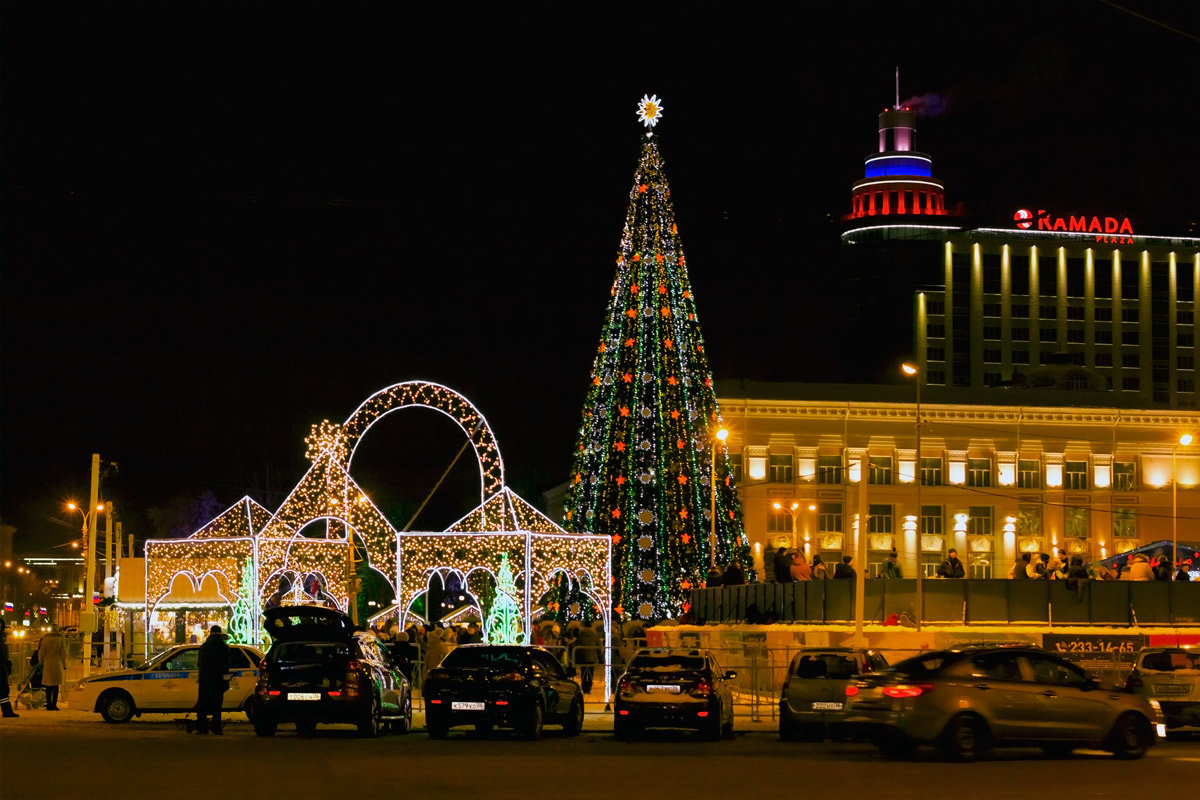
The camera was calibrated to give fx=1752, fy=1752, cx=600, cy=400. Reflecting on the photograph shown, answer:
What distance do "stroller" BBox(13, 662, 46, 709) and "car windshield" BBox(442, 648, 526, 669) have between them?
33.4 ft

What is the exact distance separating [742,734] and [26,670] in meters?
16.4

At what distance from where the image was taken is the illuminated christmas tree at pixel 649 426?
4856cm

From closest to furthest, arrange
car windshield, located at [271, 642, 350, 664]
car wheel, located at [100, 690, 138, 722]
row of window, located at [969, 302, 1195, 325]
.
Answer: car windshield, located at [271, 642, 350, 664], car wheel, located at [100, 690, 138, 722], row of window, located at [969, 302, 1195, 325]

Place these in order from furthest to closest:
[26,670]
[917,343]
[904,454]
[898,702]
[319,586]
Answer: [917,343], [904,454], [319,586], [26,670], [898,702]

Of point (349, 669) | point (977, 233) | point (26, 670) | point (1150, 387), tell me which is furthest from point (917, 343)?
point (349, 669)

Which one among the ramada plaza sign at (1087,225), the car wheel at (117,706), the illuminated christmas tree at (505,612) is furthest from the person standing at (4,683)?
the ramada plaza sign at (1087,225)

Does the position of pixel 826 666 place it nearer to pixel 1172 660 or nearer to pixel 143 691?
pixel 1172 660

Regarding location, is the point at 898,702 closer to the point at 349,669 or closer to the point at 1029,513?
the point at 349,669

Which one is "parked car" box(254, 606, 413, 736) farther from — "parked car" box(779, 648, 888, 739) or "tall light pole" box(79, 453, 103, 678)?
"tall light pole" box(79, 453, 103, 678)

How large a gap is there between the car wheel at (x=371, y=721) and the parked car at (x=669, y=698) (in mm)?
3489

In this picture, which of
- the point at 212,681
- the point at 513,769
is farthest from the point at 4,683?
the point at 513,769

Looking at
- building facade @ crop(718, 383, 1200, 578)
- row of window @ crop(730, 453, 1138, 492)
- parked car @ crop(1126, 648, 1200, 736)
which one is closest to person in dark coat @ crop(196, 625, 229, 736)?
parked car @ crop(1126, 648, 1200, 736)

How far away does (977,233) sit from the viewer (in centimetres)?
12544

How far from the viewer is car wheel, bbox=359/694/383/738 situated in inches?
988
